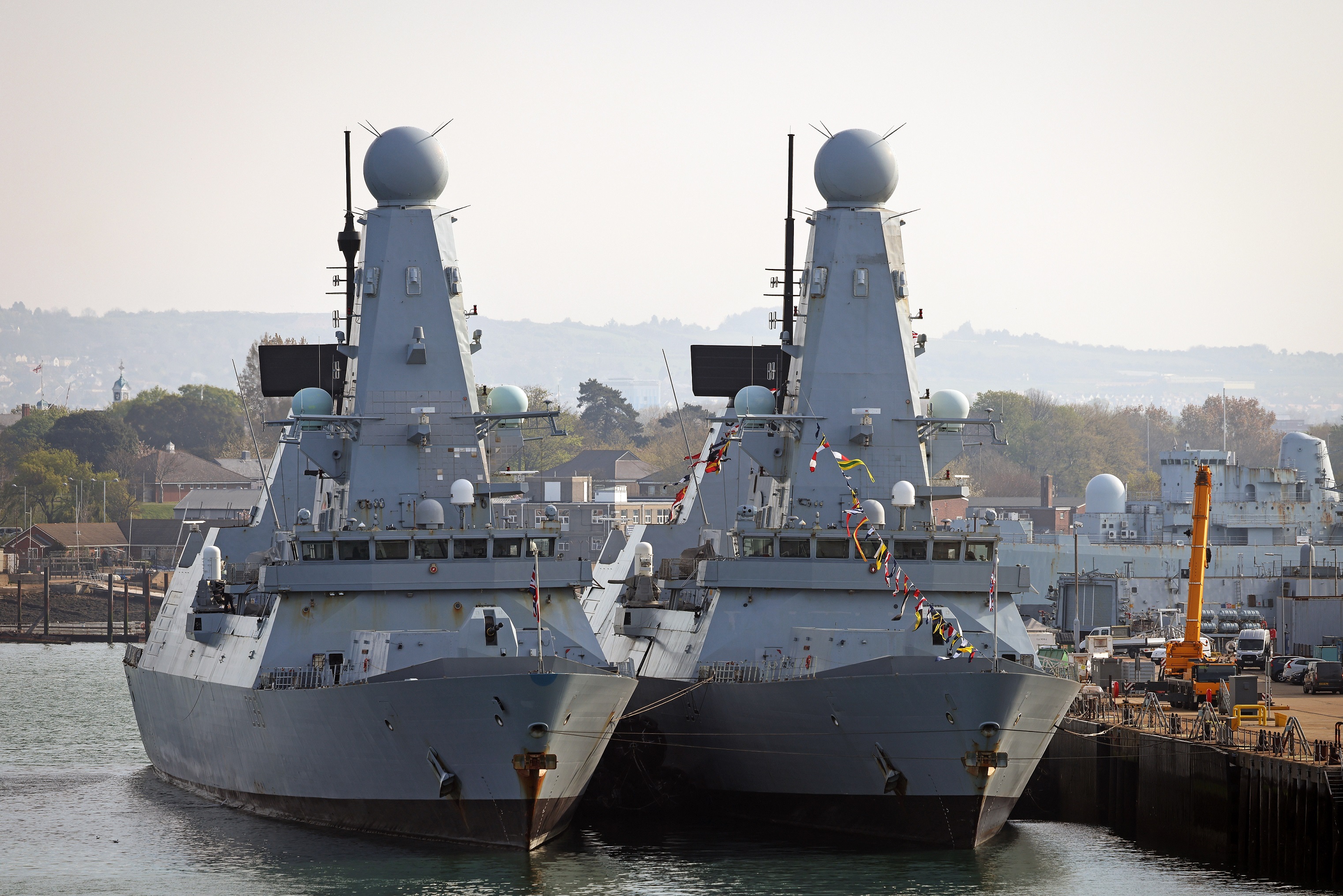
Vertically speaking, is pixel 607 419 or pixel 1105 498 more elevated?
pixel 607 419

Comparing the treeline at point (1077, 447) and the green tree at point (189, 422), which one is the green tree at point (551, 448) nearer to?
the green tree at point (189, 422)

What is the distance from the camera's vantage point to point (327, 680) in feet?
92.5

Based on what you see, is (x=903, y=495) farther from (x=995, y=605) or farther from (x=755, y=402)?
(x=995, y=605)

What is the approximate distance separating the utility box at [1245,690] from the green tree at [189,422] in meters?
120

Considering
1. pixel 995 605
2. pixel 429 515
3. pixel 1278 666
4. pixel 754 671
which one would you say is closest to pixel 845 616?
pixel 754 671

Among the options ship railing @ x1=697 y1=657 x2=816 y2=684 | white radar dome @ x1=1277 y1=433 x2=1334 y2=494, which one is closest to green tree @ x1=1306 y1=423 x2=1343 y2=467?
white radar dome @ x1=1277 y1=433 x2=1334 y2=494

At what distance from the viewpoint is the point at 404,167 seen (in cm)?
3225

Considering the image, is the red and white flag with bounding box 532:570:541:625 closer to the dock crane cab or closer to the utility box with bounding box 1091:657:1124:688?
the dock crane cab

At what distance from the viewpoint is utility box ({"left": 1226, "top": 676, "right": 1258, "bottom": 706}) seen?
107 feet

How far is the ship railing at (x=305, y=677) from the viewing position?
28.2 metres

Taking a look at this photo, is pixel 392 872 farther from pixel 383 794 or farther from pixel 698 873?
pixel 698 873

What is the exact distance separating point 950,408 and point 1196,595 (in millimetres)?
10517

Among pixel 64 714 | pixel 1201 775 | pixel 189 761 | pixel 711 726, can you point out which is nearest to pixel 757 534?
pixel 711 726

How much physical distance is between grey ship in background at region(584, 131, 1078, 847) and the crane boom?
8467 millimetres
